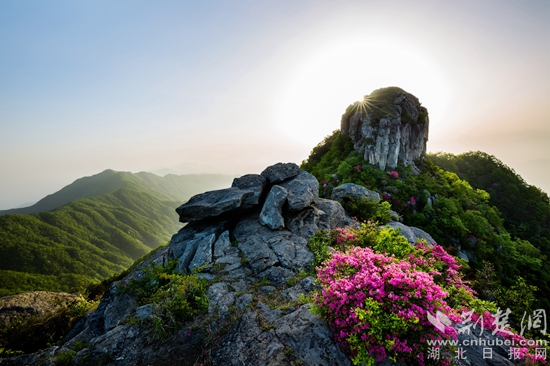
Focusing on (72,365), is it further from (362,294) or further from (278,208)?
(278,208)

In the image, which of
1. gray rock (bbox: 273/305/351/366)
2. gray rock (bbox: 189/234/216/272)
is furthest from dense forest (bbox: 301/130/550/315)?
Result: gray rock (bbox: 189/234/216/272)

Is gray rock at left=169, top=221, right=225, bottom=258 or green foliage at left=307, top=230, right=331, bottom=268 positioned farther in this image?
gray rock at left=169, top=221, right=225, bottom=258

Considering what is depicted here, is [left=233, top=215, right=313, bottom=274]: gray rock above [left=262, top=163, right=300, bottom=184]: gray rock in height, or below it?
below

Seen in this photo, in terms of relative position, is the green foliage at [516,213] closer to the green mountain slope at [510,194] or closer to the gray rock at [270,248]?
the green mountain slope at [510,194]

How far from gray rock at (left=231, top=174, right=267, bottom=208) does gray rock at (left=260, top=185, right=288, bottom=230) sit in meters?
1.11

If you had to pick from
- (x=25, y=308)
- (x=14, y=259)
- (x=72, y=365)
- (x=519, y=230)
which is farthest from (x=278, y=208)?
(x=14, y=259)

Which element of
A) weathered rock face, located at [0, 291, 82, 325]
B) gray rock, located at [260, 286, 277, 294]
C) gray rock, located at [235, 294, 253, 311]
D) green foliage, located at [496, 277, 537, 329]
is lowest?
green foliage, located at [496, 277, 537, 329]

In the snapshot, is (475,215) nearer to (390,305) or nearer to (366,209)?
(366,209)

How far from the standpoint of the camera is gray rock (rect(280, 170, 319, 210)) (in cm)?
1373

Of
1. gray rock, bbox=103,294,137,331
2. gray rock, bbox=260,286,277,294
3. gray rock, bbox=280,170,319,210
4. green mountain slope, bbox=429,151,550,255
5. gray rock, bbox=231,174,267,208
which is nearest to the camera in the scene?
gray rock, bbox=260,286,277,294

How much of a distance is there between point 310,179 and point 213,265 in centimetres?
907

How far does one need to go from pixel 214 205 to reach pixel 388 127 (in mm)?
27014

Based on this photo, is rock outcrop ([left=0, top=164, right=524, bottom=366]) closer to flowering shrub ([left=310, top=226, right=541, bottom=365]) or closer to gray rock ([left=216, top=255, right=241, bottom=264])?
gray rock ([left=216, top=255, right=241, bottom=264])

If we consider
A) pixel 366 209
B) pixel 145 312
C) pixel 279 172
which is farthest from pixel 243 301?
pixel 366 209
